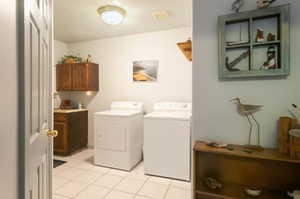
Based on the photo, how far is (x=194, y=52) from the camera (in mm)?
1601

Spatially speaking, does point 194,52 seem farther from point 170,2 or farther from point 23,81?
point 23,81

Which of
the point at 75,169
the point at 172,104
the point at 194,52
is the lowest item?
the point at 75,169

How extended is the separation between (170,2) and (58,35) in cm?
257

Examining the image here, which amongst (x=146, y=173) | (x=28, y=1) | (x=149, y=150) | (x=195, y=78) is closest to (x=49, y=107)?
(x=28, y=1)

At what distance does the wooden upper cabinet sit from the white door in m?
2.36

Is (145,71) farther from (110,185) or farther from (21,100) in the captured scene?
(21,100)

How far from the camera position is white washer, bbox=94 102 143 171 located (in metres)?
2.84

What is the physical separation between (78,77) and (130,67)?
1.15m

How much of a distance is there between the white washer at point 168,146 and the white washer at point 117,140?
0.33 metres

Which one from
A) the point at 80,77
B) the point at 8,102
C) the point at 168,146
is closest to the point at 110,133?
the point at 168,146

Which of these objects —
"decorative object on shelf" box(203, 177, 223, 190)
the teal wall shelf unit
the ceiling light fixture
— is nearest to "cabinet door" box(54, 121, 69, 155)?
the ceiling light fixture

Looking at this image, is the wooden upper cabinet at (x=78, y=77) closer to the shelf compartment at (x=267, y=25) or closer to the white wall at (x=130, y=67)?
the white wall at (x=130, y=67)

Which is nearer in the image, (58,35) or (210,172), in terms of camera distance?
(210,172)

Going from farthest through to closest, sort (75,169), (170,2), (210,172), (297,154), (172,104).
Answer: (172,104), (75,169), (170,2), (210,172), (297,154)
